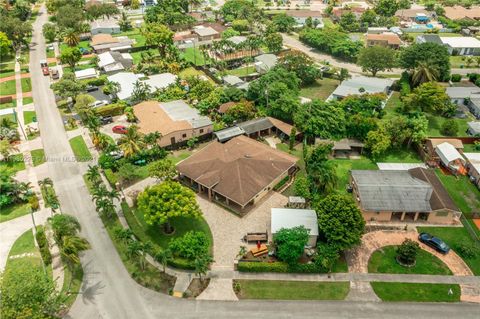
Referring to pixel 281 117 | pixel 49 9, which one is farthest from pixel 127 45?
pixel 281 117

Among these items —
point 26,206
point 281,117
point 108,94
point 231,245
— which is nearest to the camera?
point 231,245

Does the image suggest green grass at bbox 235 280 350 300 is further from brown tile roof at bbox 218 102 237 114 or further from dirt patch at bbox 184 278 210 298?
brown tile roof at bbox 218 102 237 114

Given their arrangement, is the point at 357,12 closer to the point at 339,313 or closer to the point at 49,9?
the point at 49,9

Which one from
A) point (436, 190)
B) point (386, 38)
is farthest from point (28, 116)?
point (386, 38)

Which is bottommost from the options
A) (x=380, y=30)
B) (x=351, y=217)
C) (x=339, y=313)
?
(x=339, y=313)

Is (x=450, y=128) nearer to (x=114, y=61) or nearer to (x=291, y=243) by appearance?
(x=291, y=243)

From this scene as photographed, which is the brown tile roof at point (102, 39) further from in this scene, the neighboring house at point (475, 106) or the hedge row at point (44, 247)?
the neighboring house at point (475, 106)
